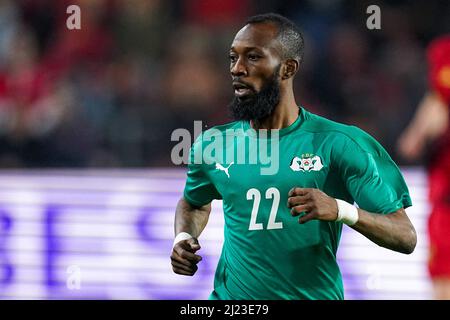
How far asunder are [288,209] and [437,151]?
2.90 meters

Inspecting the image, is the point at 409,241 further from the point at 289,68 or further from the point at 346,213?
the point at 289,68

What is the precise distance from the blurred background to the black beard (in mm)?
2426

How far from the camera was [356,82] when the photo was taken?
6938mm

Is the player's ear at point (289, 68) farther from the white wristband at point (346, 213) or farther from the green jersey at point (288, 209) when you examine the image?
the white wristband at point (346, 213)

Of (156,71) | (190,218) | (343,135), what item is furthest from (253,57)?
(156,71)

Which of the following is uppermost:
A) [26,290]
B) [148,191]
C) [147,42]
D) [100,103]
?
[147,42]

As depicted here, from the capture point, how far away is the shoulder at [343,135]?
3.88 metres

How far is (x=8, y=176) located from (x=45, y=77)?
1.06 meters

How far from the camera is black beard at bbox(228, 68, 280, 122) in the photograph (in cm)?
395

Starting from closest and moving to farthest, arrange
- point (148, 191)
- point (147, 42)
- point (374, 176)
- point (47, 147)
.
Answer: point (374, 176) → point (148, 191) → point (47, 147) → point (147, 42)

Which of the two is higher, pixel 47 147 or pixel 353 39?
pixel 353 39

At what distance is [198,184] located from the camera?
4281 millimetres

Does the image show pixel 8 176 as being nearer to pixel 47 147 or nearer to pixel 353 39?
pixel 47 147

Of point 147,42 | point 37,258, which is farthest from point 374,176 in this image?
point 147,42
